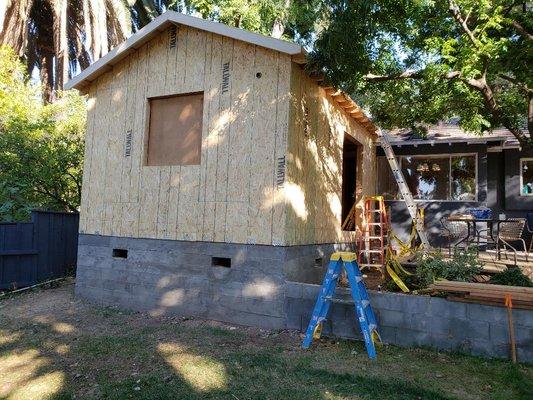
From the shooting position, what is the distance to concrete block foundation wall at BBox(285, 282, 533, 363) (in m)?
4.76

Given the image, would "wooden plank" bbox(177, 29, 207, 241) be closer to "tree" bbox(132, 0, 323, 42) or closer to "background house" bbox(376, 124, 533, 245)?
"tree" bbox(132, 0, 323, 42)

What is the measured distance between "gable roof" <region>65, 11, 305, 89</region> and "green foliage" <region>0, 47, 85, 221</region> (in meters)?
3.70

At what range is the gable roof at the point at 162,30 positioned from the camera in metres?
6.16

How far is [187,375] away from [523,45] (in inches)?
269

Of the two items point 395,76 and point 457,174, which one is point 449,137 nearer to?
point 457,174

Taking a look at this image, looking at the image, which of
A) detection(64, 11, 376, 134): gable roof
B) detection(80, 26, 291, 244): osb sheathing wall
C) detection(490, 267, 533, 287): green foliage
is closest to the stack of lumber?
detection(490, 267, 533, 287): green foliage

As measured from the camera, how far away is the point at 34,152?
35.9 ft

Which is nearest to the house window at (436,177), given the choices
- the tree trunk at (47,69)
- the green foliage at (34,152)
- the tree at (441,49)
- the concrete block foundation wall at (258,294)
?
the tree at (441,49)

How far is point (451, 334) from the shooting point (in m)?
5.03

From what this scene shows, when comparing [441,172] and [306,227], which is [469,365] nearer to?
[306,227]

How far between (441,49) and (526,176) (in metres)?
7.10

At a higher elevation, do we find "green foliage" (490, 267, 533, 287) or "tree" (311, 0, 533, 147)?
"tree" (311, 0, 533, 147)

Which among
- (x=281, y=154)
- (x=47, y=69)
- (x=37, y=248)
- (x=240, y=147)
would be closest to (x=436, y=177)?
(x=281, y=154)

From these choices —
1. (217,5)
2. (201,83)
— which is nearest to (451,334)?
(201,83)
